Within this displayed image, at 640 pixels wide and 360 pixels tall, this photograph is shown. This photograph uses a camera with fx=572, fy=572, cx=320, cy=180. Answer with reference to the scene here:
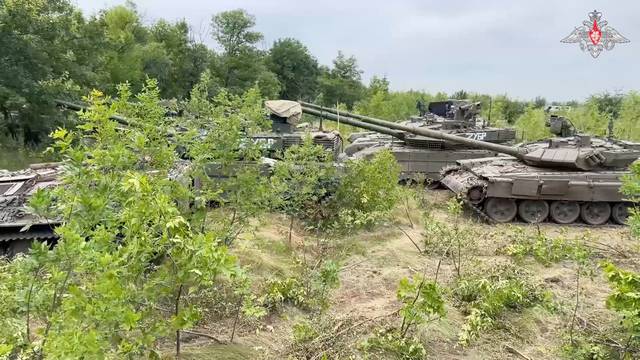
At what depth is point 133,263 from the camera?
3885 millimetres

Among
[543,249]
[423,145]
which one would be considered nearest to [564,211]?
[543,249]

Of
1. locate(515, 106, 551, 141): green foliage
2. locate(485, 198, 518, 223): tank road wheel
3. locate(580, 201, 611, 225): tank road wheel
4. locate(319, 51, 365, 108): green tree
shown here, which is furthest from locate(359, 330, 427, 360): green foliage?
locate(319, 51, 365, 108): green tree

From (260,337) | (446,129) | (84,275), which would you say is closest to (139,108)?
(84,275)

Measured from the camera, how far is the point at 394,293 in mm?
7547

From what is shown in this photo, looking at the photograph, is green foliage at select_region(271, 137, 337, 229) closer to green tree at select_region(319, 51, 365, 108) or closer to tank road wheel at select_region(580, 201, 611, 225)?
tank road wheel at select_region(580, 201, 611, 225)

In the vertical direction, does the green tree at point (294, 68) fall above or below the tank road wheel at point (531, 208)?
above

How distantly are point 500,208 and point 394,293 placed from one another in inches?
216

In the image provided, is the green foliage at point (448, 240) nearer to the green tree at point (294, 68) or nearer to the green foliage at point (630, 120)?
the green foliage at point (630, 120)

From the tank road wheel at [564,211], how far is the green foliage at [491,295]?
4867 millimetres

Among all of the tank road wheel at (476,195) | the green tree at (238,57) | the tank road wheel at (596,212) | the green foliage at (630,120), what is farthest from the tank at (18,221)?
the green tree at (238,57)

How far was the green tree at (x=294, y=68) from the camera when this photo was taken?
1772 inches

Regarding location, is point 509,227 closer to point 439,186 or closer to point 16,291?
point 439,186

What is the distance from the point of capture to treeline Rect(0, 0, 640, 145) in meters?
16.2

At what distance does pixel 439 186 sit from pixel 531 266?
7.16m
